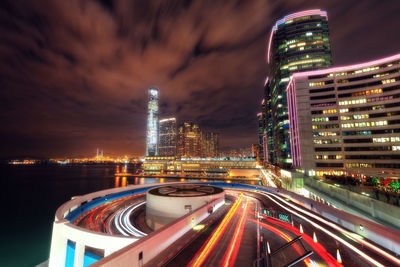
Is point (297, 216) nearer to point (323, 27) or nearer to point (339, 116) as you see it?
point (339, 116)

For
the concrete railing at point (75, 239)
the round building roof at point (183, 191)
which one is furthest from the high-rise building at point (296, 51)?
the concrete railing at point (75, 239)

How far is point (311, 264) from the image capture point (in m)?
9.22

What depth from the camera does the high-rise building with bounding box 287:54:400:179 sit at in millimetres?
60312

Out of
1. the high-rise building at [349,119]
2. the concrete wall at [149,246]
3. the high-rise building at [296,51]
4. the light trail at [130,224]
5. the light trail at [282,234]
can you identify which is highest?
the high-rise building at [296,51]

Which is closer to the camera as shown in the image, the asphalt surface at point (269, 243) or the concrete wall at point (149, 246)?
the concrete wall at point (149, 246)

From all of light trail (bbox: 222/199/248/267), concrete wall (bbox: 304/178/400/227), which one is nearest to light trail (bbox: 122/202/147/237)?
light trail (bbox: 222/199/248/267)

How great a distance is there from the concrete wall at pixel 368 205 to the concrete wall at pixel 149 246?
904 inches

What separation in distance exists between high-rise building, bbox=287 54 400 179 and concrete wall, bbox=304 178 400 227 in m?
40.7

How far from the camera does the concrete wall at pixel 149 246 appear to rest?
8023 mm

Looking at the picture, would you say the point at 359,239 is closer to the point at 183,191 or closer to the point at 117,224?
the point at 183,191

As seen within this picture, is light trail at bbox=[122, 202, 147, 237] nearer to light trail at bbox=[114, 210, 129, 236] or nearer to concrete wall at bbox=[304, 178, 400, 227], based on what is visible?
light trail at bbox=[114, 210, 129, 236]

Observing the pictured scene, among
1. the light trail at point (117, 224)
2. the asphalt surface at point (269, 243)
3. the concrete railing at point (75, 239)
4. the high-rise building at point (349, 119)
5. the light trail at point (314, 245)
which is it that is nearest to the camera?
the asphalt surface at point (269, 243)

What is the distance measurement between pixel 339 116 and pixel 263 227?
239ft

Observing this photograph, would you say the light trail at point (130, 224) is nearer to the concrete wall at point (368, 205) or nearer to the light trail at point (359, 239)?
the light trail at point (359, 239)
